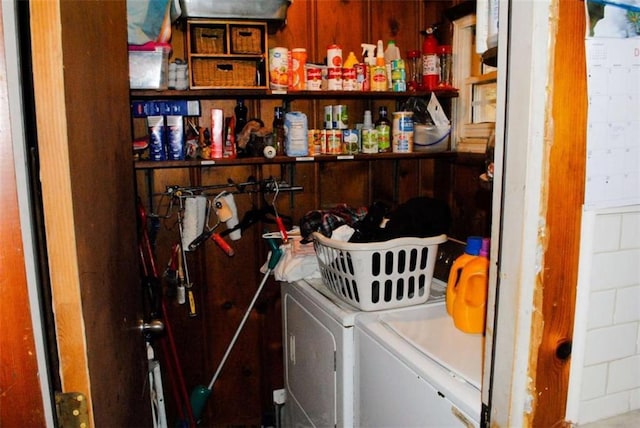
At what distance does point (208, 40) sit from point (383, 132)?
0.92 m

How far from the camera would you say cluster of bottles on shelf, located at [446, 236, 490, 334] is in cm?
148

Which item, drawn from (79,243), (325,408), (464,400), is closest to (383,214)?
(325,408)

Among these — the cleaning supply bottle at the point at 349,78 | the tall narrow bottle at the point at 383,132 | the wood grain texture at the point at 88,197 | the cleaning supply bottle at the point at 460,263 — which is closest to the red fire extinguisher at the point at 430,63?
the tall narrow bottle at the point at 383,132

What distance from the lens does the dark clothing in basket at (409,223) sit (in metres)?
1.80

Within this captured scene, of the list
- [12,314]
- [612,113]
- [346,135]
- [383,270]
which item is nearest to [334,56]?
[346,135]

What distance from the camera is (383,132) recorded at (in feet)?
8.33

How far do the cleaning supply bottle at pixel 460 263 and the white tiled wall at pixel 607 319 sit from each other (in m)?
0.61

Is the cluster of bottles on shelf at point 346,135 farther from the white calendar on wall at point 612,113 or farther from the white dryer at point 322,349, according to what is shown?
the white calendar on wall at point 612,113

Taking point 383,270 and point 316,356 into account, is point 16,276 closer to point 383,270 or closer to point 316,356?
point 383,270

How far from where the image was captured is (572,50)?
751 mm

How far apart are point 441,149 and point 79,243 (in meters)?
2.14

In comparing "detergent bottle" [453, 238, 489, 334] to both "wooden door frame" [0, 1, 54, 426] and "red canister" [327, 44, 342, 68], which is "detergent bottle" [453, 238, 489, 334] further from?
"red canister" [327, 44, 342, 68]

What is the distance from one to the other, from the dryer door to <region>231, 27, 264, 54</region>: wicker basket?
3.60ft

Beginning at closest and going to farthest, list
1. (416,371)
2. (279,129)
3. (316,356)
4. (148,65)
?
(416,371)
(316,356)
(148,65)
(279,129)
